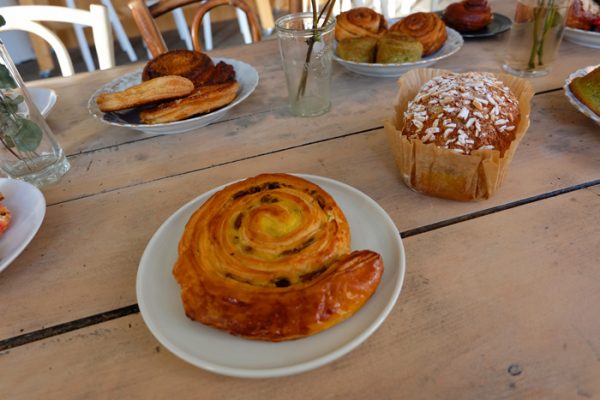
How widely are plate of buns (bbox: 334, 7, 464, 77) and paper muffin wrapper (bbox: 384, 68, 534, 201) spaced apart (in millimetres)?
363

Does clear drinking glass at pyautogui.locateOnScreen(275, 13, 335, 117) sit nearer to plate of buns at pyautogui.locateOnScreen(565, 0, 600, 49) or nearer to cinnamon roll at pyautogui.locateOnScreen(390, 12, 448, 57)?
cinnamon roll at pyautogui.locateOnScreen(390, 12, 448, 57)

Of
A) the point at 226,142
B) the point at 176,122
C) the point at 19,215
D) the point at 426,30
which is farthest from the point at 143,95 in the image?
the point at 426,30

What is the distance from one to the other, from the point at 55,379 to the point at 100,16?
1.31m

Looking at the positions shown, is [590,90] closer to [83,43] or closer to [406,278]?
[406,278]

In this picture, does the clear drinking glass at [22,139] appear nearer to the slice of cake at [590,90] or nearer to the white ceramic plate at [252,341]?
the white ceramic plate at [252,341]

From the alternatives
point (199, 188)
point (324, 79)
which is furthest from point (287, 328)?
point (324, 79)

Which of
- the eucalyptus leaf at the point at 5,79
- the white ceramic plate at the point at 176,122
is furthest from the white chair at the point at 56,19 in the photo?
the eucalyptus leaf at the point at 5,79

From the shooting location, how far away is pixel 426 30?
3.70ft

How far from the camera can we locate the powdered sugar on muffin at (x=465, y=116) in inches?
26.3

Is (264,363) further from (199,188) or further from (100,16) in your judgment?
(100,16)

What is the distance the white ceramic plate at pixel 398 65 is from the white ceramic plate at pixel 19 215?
769 millimetres

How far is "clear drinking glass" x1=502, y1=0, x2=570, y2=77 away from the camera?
38.2 inches

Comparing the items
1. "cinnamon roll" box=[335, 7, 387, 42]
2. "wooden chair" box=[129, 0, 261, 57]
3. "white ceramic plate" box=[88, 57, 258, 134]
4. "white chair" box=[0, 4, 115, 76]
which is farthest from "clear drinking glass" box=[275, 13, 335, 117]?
"white chair" box=[0, 4, 115, 76]

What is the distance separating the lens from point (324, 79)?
3.23ft
